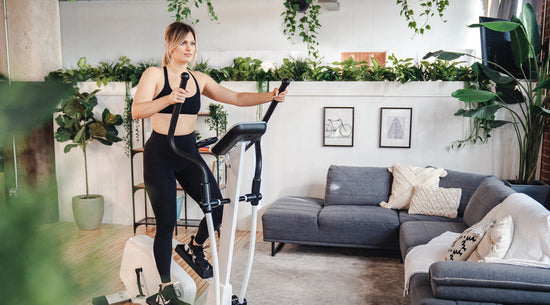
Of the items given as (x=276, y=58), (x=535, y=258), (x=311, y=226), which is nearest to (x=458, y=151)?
(x=311, y=226)

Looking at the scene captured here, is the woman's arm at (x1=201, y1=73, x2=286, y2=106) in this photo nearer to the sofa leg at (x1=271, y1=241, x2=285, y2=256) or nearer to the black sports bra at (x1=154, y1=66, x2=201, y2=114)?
the black sports bra at (x1=154, y1=66, x2=201, y2=114)

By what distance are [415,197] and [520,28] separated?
5.66 ft

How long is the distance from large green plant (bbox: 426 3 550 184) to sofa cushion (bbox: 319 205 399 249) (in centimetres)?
127

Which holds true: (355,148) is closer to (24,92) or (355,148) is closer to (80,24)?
(24,92)

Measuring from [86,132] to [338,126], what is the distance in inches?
109

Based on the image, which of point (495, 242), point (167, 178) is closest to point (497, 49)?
point (495, 242)

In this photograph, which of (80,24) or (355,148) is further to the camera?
(80,24)

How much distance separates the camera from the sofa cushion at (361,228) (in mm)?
4039

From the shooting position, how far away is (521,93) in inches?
A: 166

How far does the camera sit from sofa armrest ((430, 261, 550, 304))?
85.9 inches

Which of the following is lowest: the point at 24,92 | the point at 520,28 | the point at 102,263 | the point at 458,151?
the point at 458,151

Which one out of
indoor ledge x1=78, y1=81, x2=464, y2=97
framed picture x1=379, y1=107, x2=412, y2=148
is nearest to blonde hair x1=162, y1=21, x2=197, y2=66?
indoor ledge x1=78, y1=81, x2=464, y2=97

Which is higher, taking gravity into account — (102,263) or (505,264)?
(102,263)

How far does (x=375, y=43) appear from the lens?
7.81m
